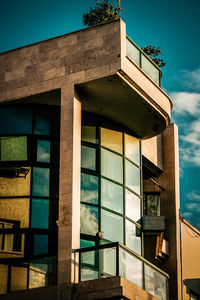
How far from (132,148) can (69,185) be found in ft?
18.6

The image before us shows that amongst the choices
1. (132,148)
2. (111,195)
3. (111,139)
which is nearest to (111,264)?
(111,195)

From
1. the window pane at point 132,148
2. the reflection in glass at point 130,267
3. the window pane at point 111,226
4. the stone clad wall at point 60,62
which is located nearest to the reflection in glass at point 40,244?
the window pane at point 111,226

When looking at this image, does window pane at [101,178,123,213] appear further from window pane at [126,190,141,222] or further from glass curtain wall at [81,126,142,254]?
window pane at [126,190,141,222]

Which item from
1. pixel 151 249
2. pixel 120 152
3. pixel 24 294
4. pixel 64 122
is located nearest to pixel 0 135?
→ pixel 64 122

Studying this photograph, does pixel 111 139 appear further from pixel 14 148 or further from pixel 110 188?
pixel 14 148

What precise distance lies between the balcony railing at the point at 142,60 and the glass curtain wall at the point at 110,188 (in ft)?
8.76

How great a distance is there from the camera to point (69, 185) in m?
24.4

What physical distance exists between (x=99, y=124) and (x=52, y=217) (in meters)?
4.54

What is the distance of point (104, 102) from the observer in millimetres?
27203

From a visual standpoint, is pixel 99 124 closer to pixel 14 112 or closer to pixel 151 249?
pixel 14 112

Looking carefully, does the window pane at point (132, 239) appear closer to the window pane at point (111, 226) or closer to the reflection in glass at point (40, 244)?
the window pane at point (111, 226)

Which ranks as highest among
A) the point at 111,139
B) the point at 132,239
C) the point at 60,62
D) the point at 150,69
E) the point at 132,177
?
the point at 150,69

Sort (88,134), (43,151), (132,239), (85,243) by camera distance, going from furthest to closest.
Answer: (132,239), (88,134), (43,151), (85,243)

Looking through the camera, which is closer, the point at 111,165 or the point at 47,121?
the point at 47,121
